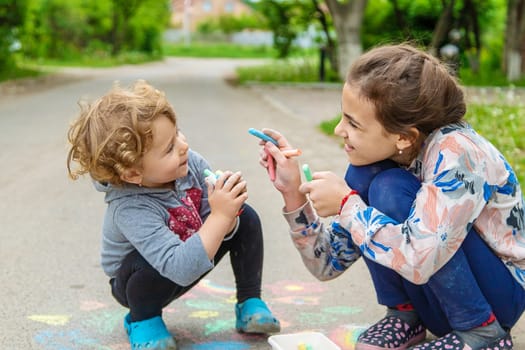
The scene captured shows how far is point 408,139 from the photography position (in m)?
2.17

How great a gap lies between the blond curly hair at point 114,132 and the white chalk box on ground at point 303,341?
2.21 ft

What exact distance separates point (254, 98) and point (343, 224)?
390 inches

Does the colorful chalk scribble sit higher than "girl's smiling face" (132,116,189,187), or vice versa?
"girl's smiling face" (132,116,189,187)

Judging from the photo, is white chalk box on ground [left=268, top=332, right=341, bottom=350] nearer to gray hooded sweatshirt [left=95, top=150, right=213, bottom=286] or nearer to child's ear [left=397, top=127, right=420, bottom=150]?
gray hooded sweatshirt [left=95, top=150, right=213, bottom=286]

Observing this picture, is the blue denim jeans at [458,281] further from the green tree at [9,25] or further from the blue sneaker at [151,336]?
the green tree at [9,25]

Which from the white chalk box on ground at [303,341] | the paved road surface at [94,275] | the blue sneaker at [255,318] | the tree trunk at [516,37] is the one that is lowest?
the tree trunk at [516,37]

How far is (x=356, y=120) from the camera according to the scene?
2.17m

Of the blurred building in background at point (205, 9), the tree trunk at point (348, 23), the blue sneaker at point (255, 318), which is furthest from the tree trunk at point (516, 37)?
the blurred building in background at point (205, 9)

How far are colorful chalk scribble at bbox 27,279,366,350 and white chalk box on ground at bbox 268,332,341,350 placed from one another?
20 centimetres

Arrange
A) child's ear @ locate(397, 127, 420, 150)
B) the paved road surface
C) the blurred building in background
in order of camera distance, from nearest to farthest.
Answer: child's ear @ locate(397, 127, 420, 150) → the paved road surface → the blurred building in background

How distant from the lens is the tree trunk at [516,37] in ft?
47.3

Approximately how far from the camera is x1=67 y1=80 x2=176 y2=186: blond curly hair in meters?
2.24

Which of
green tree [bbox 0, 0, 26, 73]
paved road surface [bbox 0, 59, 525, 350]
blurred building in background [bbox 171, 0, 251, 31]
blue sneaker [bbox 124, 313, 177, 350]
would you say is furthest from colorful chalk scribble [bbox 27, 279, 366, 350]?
blurred building in background [bbox 171, 0, 251, 31]

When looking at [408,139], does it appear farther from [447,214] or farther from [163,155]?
[163,155]
